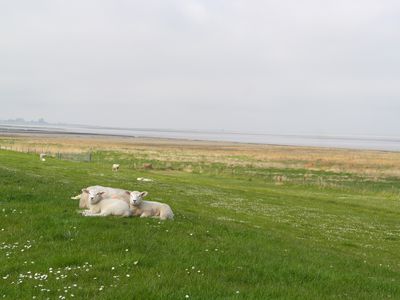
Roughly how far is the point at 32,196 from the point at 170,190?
18.3m

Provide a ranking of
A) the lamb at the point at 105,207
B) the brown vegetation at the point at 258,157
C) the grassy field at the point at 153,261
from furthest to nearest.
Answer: the brown vegetation at the point at 258,157, the lamb at the point at 105,207, the grassy field at the point at 153,261

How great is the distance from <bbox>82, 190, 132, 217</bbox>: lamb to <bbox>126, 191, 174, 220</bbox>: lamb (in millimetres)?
310

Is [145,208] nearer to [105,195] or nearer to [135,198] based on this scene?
[135,198]

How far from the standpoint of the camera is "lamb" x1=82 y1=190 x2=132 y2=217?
15288mm

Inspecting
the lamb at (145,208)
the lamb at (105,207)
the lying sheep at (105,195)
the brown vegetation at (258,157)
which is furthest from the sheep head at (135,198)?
the brown vegetation at (258,157)

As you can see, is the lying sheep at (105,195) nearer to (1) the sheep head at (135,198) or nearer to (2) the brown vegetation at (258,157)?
(1) the sheep head at (135,198)

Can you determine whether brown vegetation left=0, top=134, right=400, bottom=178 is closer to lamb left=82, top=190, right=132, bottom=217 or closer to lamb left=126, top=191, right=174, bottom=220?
lamb left=126, top=191, right=174, bottom=220

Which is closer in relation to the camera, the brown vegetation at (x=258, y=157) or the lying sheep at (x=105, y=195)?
the lying sheep at (x=105, y=195)

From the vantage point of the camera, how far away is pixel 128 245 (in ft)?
37.8

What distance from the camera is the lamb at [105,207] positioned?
50.2 feet

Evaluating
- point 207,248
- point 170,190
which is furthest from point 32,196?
point 170,190

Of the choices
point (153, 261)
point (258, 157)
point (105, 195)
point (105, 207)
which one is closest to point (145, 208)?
point (105, 207)

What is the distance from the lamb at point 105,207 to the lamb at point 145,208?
310mm

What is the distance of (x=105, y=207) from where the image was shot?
15.6 metres
